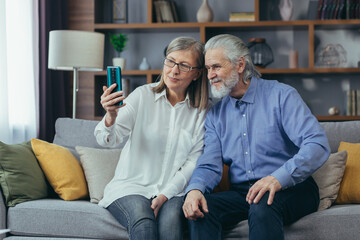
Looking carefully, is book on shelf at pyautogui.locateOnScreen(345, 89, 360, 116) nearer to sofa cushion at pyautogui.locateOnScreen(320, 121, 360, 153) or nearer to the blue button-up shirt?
sofa cushion at pyautogui.locateOnScreen(320, 121, 360, 153)

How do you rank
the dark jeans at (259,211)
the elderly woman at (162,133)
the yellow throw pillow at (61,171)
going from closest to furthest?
1. the dark jeans at (259,211)
2. the elderly woman at (162,133)
3. the yellow throw pillow at (61,171)

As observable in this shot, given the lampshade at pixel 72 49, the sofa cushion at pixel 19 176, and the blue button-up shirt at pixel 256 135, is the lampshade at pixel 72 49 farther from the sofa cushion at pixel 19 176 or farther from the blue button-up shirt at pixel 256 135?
the blue button-up shirt at pixel 256 135

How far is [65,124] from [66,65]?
598mm

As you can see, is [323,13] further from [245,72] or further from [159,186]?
[159,186]

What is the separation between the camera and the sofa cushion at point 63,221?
77.3 inches

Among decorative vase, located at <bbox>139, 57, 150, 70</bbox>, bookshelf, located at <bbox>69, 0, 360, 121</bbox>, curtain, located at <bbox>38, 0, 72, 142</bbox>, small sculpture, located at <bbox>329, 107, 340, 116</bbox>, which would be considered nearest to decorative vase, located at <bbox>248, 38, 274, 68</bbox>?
bookshelf, located at <bbox>69, 0, 360, 121</bbox>

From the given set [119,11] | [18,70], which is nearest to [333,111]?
[119,11]

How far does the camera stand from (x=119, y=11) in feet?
13.9

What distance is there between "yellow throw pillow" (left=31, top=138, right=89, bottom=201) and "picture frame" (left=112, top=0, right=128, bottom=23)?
220 cm

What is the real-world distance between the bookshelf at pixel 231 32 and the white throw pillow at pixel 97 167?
180 cm

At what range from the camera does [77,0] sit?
13.8 ft

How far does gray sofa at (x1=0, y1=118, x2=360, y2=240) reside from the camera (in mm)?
1867

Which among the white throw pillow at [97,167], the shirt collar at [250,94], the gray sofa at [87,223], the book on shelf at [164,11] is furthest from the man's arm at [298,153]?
the book on shelf at [164,11]

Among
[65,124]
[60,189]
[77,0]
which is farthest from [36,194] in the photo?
[77,0]
